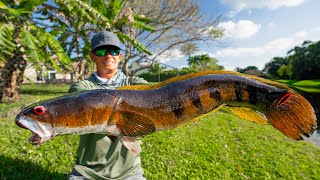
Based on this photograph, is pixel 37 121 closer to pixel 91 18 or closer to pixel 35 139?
pixel 35 139

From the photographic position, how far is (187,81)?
4.94 ft

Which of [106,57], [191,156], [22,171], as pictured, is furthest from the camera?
[191,156]

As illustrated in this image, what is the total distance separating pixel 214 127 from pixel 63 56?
6.80 meters

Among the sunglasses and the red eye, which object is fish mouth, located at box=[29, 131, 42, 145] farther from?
the sunglasses

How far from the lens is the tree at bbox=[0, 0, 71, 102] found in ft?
30.0

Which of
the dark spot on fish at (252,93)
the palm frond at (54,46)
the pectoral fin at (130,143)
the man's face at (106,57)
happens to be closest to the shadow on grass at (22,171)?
the man's face at (106,57)

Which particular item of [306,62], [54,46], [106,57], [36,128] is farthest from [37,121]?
[306,62]

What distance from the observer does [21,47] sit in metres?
10.9

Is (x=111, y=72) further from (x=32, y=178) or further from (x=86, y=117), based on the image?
(x=32, y=178)

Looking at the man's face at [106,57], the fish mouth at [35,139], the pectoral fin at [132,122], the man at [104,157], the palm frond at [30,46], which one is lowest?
the man at [104,157]

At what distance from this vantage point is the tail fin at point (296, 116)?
4.49ft

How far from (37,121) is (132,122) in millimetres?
477

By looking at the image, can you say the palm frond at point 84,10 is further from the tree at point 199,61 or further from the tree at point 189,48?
the tree at point 189,48

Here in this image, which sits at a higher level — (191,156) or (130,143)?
(130,143)
